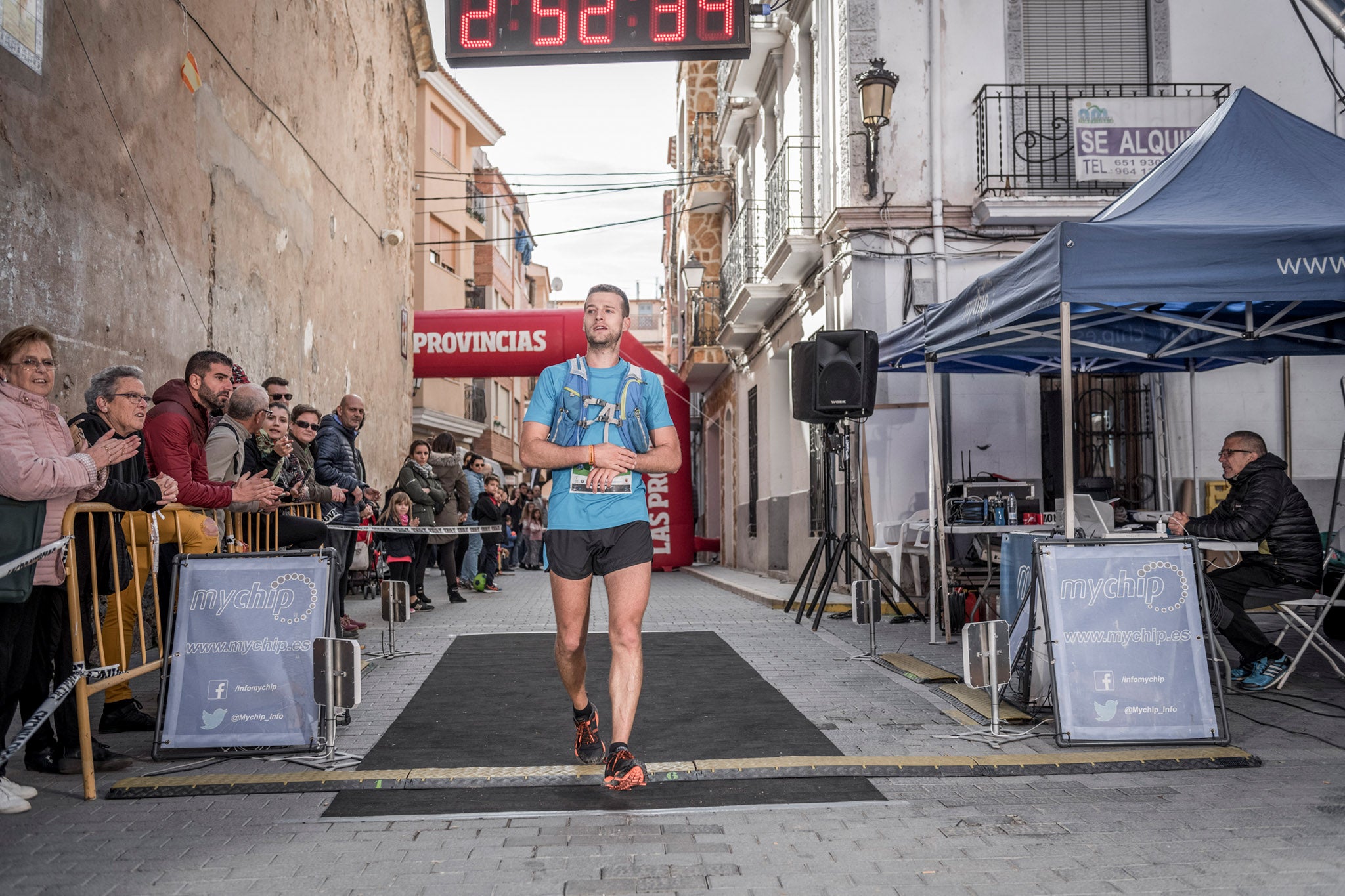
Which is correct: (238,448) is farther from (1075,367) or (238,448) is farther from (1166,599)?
(1075,367)

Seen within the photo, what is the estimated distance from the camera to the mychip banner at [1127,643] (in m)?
5.36

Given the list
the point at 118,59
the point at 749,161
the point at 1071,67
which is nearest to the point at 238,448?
the point at 118,59

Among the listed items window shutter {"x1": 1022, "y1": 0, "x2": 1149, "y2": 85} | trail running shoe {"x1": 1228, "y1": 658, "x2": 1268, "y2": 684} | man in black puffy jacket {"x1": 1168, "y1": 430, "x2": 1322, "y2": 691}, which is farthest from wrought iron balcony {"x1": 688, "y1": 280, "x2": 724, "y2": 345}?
trail running shoe {"x1": 1228, "y1": 658, "x2": 1268, "y2": 684}

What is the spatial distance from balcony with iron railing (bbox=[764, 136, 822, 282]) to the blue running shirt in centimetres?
993

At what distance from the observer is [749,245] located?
19.0 meters

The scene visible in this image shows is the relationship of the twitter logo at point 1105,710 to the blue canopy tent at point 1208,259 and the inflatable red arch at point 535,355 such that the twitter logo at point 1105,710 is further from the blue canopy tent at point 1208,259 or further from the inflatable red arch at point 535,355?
the inflatable red arch at point 535,355

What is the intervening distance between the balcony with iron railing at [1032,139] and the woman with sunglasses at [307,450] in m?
7.60

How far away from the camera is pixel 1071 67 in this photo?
13.5 m

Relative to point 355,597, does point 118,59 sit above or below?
above

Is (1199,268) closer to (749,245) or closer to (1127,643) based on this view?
(1127,643)

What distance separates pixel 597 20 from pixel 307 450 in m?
3.99

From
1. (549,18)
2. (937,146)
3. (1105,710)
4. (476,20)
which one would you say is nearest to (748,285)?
(937,146)

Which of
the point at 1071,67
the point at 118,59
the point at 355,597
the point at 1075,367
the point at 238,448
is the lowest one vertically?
the point at 355,597

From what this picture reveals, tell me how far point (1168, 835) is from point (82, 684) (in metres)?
4.08
